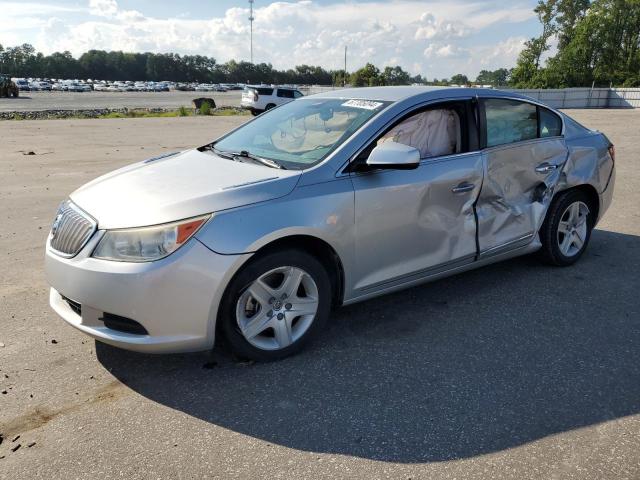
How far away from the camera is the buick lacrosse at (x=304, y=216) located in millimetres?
2961

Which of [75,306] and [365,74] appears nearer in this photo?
[75,306]

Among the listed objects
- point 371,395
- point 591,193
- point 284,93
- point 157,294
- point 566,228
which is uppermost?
point 284,93

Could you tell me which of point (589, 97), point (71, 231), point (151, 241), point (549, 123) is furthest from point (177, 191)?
point (589, 97)

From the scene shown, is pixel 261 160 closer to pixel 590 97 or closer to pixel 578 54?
pixel 590 97

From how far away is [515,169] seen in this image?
14.7ft

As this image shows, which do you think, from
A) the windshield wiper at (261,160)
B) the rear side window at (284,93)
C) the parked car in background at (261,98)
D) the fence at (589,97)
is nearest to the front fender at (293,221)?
the windshield wiper at (261,160)

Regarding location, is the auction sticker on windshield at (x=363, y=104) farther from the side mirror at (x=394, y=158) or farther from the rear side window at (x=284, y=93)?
the rear side window at (x=284, y=93)

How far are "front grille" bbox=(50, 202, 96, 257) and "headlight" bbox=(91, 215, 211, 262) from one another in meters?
0.24

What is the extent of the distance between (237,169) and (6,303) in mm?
2255

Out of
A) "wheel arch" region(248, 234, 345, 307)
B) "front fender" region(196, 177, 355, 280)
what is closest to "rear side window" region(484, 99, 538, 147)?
"front fender" region(196, 177, 355, 280)

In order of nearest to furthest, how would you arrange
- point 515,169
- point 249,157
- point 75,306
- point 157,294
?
point 157,294 < point 75,306 < point 249,157 < point 515,169

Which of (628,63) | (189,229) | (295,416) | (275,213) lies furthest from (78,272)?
(628,63)

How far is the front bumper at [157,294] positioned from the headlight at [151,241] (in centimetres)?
4

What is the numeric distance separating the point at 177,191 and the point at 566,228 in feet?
12.0
